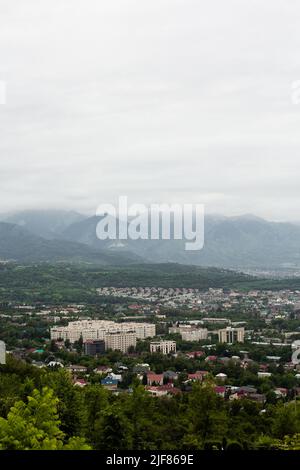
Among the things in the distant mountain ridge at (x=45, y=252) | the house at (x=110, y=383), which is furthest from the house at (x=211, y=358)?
the distant mountain ridge at (x=45, y=252)

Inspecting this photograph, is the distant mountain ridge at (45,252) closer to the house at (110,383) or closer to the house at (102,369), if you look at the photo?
the house at (102,369)

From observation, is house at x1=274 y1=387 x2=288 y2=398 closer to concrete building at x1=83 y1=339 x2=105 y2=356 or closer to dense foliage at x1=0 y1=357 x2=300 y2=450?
dense foliage at x1=0 y1=357 x2=300 y2=450

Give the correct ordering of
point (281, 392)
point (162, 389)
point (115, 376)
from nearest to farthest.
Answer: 1. point (162, 389)
2. point (281, 392)
3. point (115, 376)

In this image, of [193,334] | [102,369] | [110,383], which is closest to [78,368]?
[102,369]

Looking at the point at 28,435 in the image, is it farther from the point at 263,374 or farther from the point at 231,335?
the point at 231,335

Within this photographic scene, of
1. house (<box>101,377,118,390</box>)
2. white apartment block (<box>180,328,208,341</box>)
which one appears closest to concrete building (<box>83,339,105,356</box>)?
white apartment block (<box>180,328,208,341</box>)
